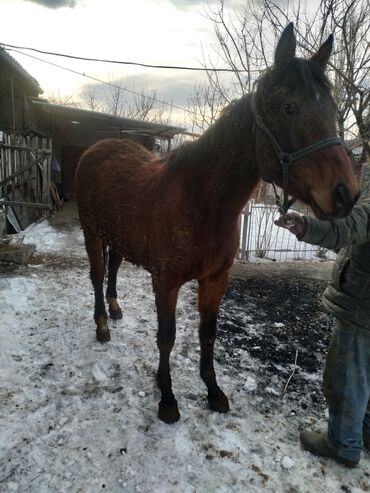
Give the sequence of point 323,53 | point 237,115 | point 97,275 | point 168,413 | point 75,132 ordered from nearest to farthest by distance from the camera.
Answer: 1. point 323,53
2. point 237,115
3. point 168,413
4. point 97,275
5. point 75,132

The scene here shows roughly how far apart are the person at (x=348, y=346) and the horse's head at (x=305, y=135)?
285 millimetres

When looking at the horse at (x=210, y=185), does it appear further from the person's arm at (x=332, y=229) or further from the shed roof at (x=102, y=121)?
the shed roof at (x=102, y=121)

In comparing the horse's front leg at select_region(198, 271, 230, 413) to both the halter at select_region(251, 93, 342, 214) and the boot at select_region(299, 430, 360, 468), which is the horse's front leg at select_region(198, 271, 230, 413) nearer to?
the boot at select_region(299, 430, 360, 468)

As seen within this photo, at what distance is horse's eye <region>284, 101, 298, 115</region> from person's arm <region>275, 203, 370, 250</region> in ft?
1.72

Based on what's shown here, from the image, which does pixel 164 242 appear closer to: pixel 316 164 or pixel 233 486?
pixel 316 164

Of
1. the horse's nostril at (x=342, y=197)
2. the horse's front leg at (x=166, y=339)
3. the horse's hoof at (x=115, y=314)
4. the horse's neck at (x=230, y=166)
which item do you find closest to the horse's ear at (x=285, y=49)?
the horse's neck at (x=230, y=166)

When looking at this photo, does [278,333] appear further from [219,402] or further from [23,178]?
[23,178]

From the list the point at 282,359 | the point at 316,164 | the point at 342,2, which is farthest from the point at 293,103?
the point at 342,2

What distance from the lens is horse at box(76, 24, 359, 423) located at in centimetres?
153

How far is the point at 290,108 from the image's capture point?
61.3 inches

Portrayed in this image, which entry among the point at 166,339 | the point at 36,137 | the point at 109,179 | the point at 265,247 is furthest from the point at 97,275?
the point at 36,137

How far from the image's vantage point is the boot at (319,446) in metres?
2.12

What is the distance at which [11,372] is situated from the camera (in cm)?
280

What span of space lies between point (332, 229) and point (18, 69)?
32.5 ft
